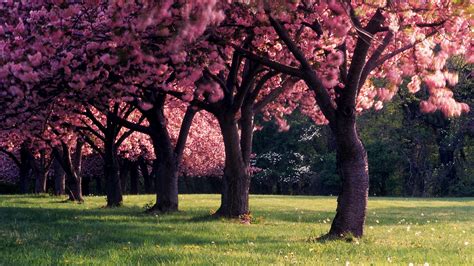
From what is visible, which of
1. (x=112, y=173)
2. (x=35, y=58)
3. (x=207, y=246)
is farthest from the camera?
(x=112, y=173)

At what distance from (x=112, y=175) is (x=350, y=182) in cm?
1759

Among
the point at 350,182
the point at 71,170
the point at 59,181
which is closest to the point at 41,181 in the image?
the point at 59,181

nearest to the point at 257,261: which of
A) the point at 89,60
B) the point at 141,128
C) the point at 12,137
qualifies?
the point at 89,60

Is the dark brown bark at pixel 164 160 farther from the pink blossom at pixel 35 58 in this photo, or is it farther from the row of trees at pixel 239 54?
the pink blossom at pixel 35 58

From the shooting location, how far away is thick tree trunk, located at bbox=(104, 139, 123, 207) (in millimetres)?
28594

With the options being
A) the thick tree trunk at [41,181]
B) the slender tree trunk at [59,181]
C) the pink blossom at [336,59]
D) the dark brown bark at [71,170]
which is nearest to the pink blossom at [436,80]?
the pink blossom at [336,59]

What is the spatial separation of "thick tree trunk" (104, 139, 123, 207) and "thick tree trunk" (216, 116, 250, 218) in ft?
31.4

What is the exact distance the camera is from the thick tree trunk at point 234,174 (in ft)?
66.2

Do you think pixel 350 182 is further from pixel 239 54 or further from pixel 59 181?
pixel 59 181

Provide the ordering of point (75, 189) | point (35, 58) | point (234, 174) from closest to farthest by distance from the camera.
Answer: point (35, 58) < point (234, 174) < point (75, 189)

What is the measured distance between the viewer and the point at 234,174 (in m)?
20.3

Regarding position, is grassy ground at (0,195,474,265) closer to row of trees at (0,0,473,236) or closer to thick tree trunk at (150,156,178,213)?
row of trees at (0,0,473,236)

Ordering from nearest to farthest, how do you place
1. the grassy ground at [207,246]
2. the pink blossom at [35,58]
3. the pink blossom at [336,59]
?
the grassy ground at [207,246] → the pink blossom at [35,58] → the pink blossom at [336,59]

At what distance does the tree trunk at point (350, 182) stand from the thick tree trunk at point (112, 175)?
16.7 metres
